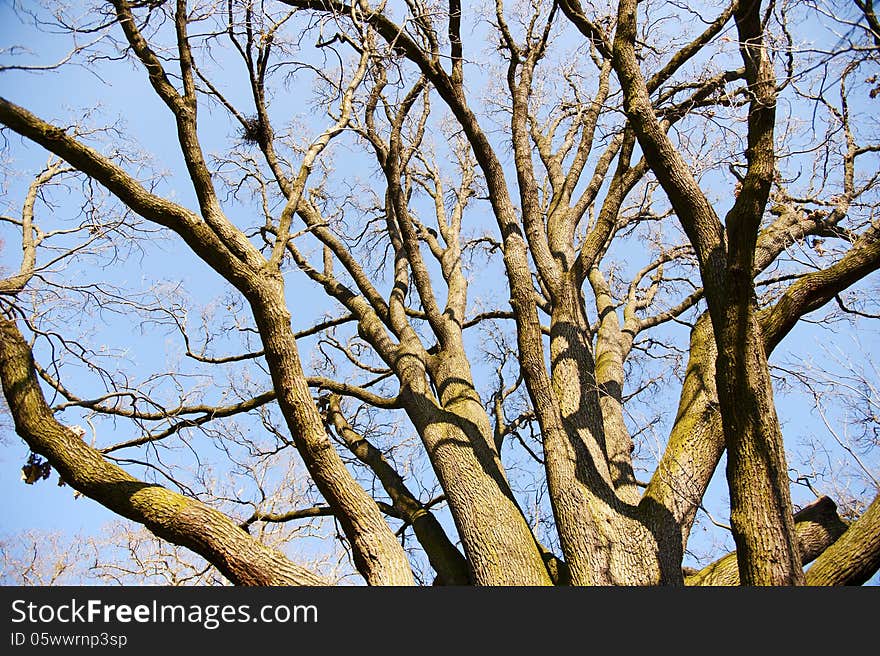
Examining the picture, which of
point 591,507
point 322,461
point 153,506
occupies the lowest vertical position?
point 591,507

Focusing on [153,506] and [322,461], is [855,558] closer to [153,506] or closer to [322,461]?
[322,461]

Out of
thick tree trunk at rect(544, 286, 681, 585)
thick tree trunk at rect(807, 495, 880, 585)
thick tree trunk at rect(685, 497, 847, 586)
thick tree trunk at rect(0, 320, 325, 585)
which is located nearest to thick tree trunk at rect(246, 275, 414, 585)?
thick tree trunk at rect(0, 320, 325, 585)

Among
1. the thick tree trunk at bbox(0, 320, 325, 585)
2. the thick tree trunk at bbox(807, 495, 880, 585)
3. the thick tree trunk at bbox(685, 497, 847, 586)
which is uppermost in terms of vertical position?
the thick tree trunk at bbox(0, 320, 325, 585)

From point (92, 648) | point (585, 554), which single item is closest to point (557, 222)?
point (585, 554)

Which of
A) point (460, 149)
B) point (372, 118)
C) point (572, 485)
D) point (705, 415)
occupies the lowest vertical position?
point (572, 485)

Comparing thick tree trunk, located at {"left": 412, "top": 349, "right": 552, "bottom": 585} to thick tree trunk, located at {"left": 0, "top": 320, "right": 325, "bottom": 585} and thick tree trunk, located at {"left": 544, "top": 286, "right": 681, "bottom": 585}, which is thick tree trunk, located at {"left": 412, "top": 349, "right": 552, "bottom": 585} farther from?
thick tree trunk, located at {"left": 0, "top": 320, "right": 325, "bottom": 585}

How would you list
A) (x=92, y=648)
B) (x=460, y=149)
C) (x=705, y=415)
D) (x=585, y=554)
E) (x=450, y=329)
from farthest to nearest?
(x=460, y=149) → (x=450, y=329) → (x=705, y=415) → (x=585, y=554) → (x=92, y=648)

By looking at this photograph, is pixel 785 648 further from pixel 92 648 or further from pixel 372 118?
pixel 372 118

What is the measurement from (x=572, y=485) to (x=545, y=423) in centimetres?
47

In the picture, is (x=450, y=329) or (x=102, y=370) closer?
(x=102, y=370)

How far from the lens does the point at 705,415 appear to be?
450 centimetres

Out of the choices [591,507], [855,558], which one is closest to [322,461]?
[591,507]

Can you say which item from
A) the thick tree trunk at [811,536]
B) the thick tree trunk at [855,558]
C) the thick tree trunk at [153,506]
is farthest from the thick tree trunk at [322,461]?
the thick tree trunk at [855,558]

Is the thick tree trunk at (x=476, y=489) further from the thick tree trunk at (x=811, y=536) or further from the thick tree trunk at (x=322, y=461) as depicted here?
the thick tree trunk at (x=811, y=536)
